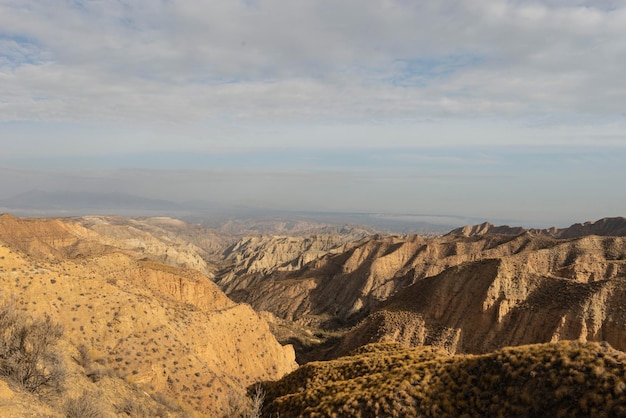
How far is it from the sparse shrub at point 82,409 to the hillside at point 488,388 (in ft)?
31.1

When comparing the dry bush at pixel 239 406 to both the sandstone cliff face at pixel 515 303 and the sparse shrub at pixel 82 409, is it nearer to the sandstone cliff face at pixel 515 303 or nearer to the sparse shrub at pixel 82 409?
the sparse shrub at pixel 82 409

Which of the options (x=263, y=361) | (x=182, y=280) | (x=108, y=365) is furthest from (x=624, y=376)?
(x=182, y=280)

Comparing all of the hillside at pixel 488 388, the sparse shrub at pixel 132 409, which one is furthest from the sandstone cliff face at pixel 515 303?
the sparse shrub at pixel 132 409

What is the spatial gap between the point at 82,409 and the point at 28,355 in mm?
3627

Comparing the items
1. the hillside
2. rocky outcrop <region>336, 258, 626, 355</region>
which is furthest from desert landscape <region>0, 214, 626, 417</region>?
rocky outcrop <region>336, 258, 626, 355</region>

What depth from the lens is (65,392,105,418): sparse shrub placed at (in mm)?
12239

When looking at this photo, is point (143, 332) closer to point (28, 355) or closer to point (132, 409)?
point (132, 409)

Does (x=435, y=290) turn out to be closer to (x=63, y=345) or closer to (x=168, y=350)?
(x=168, y=350)

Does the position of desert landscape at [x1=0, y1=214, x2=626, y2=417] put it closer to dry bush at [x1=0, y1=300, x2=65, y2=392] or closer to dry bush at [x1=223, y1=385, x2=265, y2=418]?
dry bush at [x1=0, y1=300, x2=65, y2=392]

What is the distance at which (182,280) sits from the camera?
51281 mm

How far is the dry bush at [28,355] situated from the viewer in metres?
13.3

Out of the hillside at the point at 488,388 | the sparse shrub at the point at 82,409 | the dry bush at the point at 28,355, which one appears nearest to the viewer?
the sparse shrub at the point at 82,409

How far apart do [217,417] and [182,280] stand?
3071cm

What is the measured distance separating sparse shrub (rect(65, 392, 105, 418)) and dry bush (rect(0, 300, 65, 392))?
4.43 feet
